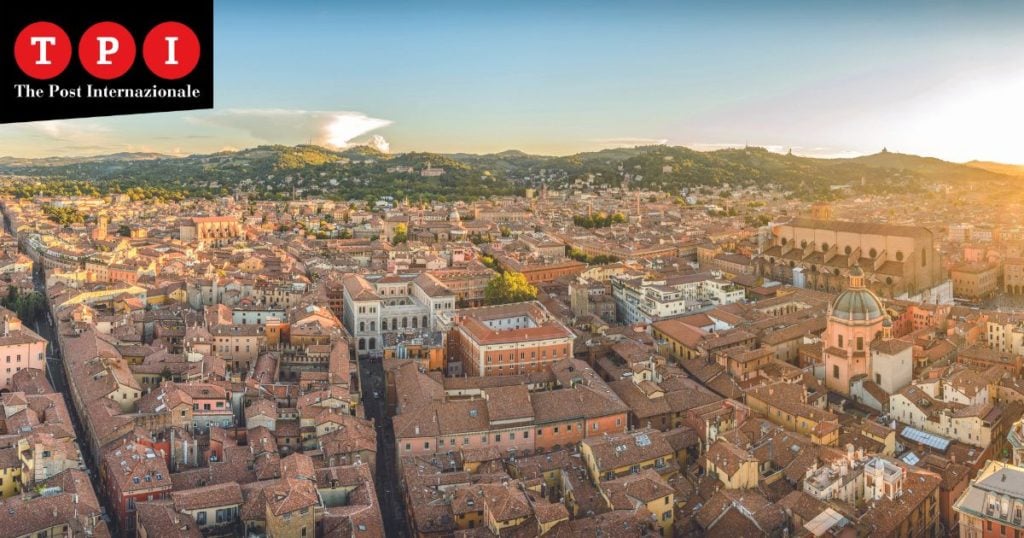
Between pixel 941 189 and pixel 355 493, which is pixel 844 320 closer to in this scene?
pixel 355 493

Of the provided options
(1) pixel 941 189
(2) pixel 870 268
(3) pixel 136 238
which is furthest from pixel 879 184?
(3) pixel 136 238

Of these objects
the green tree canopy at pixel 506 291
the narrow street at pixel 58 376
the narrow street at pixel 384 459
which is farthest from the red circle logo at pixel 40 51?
the green tree canopy at pixel 506 291

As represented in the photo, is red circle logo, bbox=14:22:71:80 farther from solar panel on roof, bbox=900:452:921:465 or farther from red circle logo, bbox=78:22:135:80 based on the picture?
solar panel on roof, bbox=900:452:921:465

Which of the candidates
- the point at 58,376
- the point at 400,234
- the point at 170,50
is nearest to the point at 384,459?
the point at 58,376

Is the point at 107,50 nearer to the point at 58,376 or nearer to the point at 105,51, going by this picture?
the point at 105,51

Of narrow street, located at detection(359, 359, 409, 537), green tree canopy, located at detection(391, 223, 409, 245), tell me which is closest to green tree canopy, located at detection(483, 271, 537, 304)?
narrow street, located at detection(359, 359, 409, 537)

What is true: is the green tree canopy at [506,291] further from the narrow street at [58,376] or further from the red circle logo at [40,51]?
the red circle logo at [40,51]

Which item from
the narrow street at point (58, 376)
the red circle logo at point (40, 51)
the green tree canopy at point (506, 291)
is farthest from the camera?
the green tree canopy at point (506, 291)

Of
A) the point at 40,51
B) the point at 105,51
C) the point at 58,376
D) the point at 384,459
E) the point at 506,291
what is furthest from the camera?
the point at 506,291
